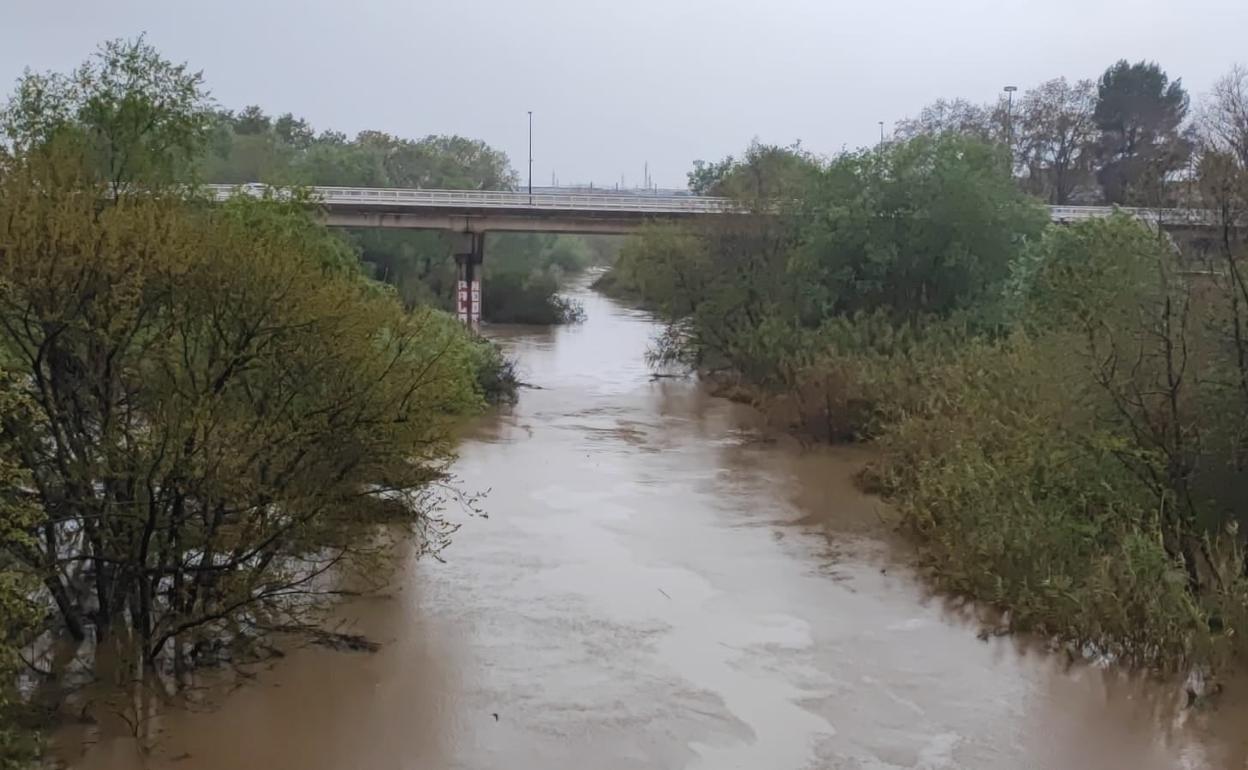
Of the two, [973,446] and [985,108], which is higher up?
[985,108]

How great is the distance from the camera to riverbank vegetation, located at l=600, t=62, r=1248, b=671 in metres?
12.2

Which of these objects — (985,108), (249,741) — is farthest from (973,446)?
(985,108)

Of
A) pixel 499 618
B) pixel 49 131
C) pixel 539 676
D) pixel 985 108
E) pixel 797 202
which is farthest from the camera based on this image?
pixel 985 108

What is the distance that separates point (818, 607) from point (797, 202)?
19224 millimetres

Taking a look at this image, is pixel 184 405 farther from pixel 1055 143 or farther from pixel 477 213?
pixel 1055 143

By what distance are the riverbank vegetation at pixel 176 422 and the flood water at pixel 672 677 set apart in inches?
35.8

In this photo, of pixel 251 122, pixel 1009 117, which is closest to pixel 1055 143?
pixel 1009 117

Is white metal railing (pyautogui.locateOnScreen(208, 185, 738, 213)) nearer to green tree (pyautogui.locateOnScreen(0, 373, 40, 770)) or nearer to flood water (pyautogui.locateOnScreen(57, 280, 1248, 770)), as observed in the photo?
flood water (pyautogui.locateOnScreen(57, 280, 1248, 770))

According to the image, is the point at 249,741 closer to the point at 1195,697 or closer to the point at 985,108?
the point at 1195,697

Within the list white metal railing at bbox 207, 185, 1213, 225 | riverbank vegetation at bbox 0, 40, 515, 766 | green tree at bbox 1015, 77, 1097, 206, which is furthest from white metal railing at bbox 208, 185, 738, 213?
riverbank vegetation at bbox 0, 40, 515, 766

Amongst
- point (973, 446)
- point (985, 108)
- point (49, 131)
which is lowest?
point (973, 446)

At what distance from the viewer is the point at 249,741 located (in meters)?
9.62

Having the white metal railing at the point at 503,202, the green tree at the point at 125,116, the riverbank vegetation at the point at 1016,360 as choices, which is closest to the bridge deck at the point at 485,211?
the white metal railing at the point at 503,202

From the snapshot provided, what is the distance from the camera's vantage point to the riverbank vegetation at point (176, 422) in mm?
9648
